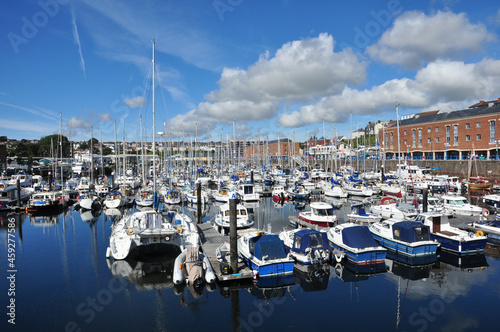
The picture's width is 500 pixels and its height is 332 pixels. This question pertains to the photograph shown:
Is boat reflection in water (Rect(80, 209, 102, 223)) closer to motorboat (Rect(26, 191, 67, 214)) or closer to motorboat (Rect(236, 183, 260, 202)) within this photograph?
motorboat (Rect(26, 191, 67, 214))

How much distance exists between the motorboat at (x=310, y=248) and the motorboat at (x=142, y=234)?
7.97 meters

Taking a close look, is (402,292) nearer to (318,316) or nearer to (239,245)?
(318,316)

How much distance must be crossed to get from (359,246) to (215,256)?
366 inches

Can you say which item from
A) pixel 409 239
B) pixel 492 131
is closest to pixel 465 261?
pixel 409 239

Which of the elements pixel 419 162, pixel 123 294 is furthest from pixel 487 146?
pixel 123 294

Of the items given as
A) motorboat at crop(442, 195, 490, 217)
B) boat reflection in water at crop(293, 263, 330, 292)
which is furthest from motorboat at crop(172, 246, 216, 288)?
motorboat at crop(442, 195, 490, 217)

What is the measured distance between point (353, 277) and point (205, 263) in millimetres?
8855

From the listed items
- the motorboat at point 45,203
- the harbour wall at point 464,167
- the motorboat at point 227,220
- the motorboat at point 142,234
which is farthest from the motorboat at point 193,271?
the harbour wall at point 464,167

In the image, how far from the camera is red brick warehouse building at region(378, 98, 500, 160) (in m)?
71.2

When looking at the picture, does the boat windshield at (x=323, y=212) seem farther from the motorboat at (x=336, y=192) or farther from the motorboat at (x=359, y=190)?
the motorboat at (x=359, y=190)

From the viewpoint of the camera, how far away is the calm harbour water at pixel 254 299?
1427 cm

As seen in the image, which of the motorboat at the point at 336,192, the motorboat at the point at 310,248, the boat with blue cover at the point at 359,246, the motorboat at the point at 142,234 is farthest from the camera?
the motorboat at the point at 336,192

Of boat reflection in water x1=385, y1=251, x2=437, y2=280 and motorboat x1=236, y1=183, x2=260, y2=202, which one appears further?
motorboat x1=236, y1=183, x2=260, y2=202

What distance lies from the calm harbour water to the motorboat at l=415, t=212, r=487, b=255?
2.70ft
